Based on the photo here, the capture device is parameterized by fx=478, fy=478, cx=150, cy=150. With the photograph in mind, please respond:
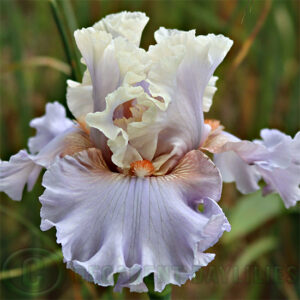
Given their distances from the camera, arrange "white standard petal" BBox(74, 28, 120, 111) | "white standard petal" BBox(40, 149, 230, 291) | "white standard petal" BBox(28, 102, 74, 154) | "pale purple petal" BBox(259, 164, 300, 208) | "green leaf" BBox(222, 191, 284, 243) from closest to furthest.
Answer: "white standard petal" BBox(40, 149, 230, 291)
"white standard petal" BBox(74, 28, 120, 111)
"pale purple petal" BBox(259, 164, 300, 208)
"white standard petal" BBox(28, 102, 74, 154)
"green leaf" BBox(222, 191, 284, 243)

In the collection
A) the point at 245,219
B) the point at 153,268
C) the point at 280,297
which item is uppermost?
the point at 153,268

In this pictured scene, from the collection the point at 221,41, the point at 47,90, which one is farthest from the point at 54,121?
the point at 47,90

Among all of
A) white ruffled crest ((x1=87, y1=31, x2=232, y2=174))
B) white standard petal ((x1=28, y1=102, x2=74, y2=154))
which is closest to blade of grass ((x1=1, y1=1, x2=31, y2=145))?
white standard petal ((x1=28, y1=102, x2=74, y2=154))

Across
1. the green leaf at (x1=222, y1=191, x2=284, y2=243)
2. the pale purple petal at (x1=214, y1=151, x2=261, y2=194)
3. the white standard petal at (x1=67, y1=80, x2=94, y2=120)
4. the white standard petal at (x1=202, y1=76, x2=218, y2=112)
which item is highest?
the white standard petal at (x1=67, y1=80, x2=94, y2=120)

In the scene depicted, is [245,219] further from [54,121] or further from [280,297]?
[54,121]

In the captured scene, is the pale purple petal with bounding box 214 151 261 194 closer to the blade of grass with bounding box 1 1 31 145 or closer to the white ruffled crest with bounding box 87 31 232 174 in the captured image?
the white ruffled crest with bounding box 87 31 232 174

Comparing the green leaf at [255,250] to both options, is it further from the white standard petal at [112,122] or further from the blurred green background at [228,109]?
the white standard petal at [112,122]

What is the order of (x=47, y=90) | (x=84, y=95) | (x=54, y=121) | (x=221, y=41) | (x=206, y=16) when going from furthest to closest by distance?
(x=47, y=90), (x=206, y=16), (x=54, y=121), (x=84, y=95), (x=221, y=41)

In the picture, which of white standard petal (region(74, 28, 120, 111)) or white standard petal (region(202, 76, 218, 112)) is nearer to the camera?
white standard petal (region(74, 28, 120, 111))
